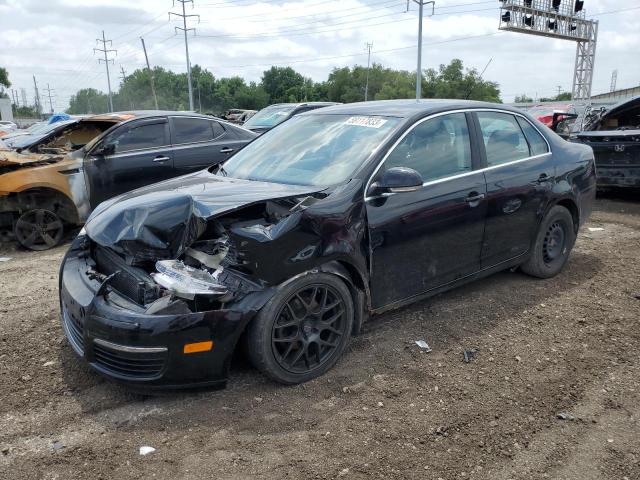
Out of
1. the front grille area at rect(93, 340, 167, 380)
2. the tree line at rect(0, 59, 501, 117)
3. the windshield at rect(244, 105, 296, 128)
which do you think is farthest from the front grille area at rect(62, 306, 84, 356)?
the tree line at rect(0, 59, 501, 117)

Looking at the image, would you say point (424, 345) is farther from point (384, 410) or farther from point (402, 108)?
point (402, 108)

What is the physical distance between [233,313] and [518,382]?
1844 mm

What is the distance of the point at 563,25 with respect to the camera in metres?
35.7

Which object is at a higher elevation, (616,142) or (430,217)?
(616,142)

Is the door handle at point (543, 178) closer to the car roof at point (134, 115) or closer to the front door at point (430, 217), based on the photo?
the front door at point (430, 217)

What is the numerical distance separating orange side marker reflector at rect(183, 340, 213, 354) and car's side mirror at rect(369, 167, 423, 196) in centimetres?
141

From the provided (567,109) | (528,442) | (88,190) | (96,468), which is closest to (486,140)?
(528,442)

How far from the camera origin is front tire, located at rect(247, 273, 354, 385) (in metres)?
3.10

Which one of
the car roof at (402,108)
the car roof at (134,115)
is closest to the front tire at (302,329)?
the car roof at (402,108)

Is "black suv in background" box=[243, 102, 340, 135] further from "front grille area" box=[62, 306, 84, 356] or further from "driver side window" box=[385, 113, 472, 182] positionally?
"front grille area" box=[62, 306, 84, 356]

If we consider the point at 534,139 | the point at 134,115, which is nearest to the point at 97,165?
the point at 134,115

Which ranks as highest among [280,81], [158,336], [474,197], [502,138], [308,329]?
[280,81]

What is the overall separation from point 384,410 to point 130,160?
5.40 m

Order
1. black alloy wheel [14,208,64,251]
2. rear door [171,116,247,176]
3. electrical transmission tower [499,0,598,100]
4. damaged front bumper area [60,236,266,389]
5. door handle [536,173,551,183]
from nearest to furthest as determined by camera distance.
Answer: damaged front bumper area [60,236,266,389], door handle [536,173,551,183], black alloy wheel [14,208,64,251], rear door [171,116,247,176], electrical transmission tower [499,0,598,100]
